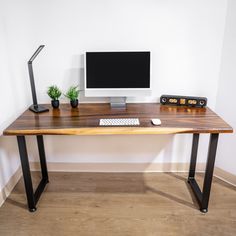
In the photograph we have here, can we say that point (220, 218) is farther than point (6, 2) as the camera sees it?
No

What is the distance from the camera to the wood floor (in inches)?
65.7

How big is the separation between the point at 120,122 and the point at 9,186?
1.25 metres

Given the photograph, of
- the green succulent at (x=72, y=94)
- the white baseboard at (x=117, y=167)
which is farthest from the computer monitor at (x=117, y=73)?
the white baseboard at (x=117, y=167)

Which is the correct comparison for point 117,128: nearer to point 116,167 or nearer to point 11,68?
point 116,167

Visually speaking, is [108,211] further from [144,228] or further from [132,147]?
[132,147]

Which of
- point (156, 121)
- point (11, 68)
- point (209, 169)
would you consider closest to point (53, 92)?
point (11, 68)

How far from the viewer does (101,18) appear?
76.1 inches

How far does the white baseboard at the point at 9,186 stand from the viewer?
1.93 meters

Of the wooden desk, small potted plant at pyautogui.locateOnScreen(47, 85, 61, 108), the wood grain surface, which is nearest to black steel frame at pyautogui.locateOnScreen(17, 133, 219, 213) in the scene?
the wooden desk

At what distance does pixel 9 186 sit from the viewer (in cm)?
206

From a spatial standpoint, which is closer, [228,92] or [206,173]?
[206,173]

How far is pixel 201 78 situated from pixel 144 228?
1.38 meters

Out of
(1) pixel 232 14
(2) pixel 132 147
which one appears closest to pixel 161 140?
(2) pixel 132 147

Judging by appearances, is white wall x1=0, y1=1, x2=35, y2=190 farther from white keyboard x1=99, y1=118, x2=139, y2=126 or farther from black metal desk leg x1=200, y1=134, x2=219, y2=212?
black metal desk leg x1=200, y1=134, x2=219, y2=212
